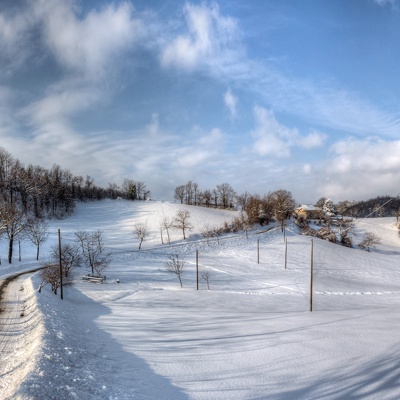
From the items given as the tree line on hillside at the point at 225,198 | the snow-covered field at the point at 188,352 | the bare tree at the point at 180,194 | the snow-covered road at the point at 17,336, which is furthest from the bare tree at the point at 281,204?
the snow-covered road at the point at 17,336

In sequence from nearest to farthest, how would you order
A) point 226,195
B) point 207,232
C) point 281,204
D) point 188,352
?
1. point 188,352
2. point 207,232
3. point 281,204
4. point 226,195

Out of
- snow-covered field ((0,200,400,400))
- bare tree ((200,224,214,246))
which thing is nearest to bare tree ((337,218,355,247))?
bare tree ((200,224,214,246))

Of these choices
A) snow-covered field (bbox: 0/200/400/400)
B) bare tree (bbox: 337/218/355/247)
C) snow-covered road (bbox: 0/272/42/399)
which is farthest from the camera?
bare tree (bbox: 337/218/355/247)

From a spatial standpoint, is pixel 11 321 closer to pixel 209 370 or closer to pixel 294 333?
pixel 209 370

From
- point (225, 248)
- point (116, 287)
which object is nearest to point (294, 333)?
point (116, 287)

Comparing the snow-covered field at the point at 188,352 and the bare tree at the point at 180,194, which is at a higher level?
the bare tree at the point at 180,194

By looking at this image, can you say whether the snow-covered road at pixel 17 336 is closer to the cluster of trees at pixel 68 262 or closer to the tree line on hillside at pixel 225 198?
the cluster of trees at pixel 68 262

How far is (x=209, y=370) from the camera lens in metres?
9.80

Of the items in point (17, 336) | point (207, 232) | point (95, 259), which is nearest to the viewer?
point (17, 336)

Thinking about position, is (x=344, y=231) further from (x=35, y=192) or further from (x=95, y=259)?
(x=35, y=192)

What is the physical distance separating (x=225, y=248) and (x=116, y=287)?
38.8m

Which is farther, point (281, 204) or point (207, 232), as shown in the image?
point (281, 204)

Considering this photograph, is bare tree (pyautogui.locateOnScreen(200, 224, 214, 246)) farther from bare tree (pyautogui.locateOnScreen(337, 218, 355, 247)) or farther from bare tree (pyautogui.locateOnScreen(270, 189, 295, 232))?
bare tree (pyautogui.locateOnScreen(337, 218, 355, 247))

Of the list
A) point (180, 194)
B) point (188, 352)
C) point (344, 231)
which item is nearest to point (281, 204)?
point (344, 231)
